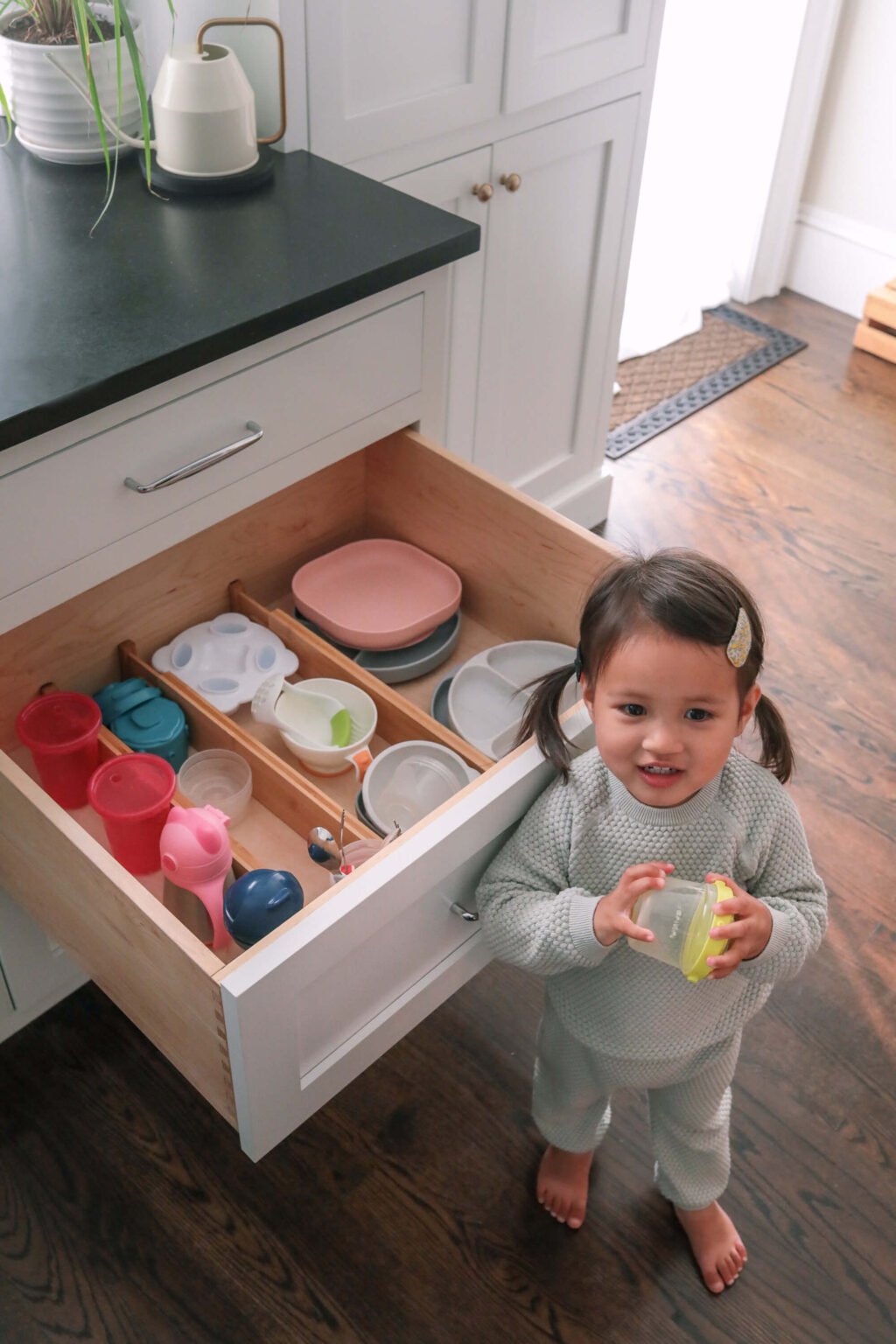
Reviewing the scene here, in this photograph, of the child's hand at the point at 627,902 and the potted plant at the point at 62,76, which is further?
the potted plant at the point at 62,76

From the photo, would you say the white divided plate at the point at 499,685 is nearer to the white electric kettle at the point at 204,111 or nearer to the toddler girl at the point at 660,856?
the toddler girl at the point at 660,856

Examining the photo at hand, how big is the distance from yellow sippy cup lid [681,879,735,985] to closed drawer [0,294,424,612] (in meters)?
0.59

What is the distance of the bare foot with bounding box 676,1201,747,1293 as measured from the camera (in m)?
1.32

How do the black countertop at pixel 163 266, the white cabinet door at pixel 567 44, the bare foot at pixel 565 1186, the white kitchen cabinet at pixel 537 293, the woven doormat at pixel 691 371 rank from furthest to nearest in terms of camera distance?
the woven doormat at pixel 691 371, the white kitchen cabinet at pixel 537 293, the white cabinet door at pixel 567 44, the bare foot at pixel 565 1186, the black countertop at pixel 163 266

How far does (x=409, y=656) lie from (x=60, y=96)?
687 mm

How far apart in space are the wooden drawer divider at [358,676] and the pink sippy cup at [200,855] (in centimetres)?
26

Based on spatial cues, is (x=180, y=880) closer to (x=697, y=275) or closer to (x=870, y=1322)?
(x=870, y=1322)

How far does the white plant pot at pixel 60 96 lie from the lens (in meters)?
1.28

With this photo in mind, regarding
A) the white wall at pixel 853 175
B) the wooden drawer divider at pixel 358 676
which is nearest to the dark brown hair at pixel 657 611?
the wooden drawer divider at pixel 358 676

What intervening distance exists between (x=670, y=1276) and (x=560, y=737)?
Result: 639 millimetres

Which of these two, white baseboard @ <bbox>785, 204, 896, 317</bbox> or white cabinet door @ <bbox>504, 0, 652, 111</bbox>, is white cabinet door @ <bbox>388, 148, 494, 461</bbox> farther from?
white baseboard @ <bbox>785, 204, 896, 317</bbox>

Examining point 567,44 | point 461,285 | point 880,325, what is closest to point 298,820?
point 461,285

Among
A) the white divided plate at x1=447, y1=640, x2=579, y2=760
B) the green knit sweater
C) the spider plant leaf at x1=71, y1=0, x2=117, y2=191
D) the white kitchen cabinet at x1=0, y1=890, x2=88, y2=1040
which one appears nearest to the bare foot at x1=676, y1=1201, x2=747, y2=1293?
the green knit sweater

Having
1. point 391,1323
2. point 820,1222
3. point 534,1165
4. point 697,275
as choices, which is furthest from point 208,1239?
point 697,275
